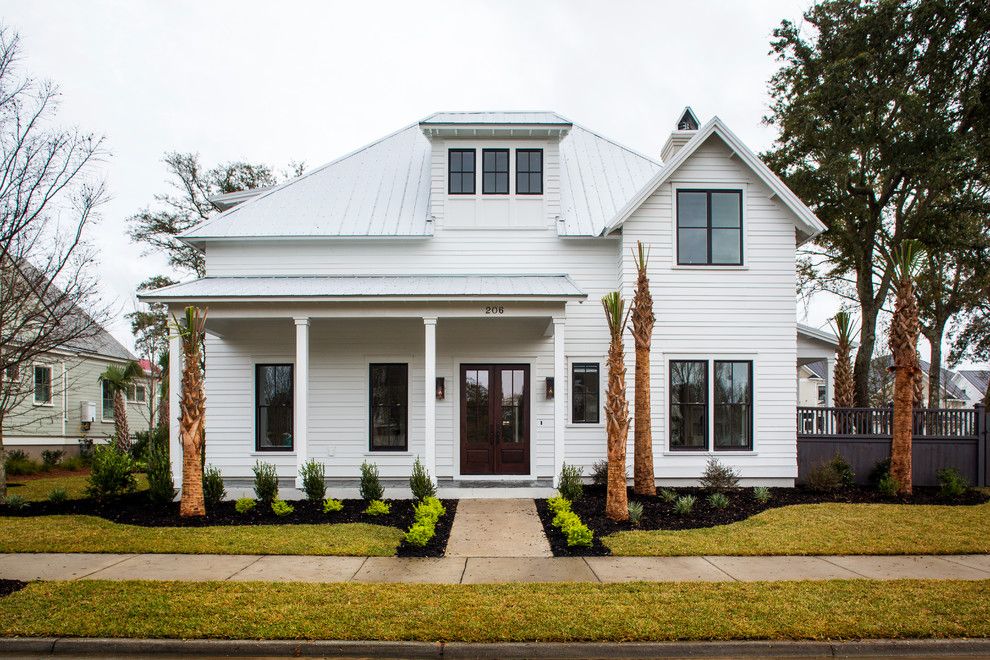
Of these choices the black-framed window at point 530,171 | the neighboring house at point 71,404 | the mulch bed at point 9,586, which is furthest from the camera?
the neighboring house at point 71,404

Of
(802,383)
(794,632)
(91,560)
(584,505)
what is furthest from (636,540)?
(802,383)

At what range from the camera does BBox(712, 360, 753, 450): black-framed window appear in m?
14.1

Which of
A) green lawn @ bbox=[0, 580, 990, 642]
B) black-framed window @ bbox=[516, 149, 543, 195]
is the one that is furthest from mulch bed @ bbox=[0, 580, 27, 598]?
black-framed window @ bbox=[516, 149, 543, 195]

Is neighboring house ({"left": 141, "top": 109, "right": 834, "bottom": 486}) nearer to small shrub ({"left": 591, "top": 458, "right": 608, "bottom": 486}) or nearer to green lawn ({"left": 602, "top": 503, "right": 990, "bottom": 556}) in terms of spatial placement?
small shrub ({"left": 591, "top": 458, "right": 608, "bottom": 486})

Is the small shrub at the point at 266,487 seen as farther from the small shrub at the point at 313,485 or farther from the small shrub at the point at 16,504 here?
the small shrub at the point at 16,504

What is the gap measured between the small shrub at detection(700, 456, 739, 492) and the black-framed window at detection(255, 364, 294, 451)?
914cm

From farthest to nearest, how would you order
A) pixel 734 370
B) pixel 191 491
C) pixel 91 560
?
pixel 734 370 → pixel 191 491 → pixel 91 560

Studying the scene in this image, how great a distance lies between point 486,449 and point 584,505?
11.0ft

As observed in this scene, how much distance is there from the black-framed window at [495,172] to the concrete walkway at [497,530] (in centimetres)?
699

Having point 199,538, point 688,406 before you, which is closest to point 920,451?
point 688,406

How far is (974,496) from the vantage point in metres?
13.2

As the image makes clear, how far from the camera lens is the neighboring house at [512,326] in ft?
46.4

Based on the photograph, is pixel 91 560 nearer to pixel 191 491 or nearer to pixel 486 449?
pixel 191 491

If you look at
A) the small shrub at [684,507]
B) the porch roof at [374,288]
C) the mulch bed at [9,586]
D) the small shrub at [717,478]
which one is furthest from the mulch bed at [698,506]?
the mulch bed at [9,586]
